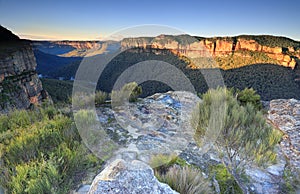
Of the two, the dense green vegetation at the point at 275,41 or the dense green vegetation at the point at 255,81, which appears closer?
the dense green vegetation at the point at 255,81

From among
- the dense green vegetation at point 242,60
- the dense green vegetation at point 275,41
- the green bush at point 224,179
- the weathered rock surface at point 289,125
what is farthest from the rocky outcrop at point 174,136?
the dense green vegetation at point 275,41

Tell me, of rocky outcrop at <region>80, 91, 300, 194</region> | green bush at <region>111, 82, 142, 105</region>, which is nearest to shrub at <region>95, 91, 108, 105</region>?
green bush at <region>111, 82, 142, 105</region>

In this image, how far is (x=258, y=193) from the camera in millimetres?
2422

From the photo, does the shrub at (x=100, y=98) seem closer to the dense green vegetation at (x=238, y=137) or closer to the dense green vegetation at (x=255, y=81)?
the dense green vegetation at (x=238, y=137)

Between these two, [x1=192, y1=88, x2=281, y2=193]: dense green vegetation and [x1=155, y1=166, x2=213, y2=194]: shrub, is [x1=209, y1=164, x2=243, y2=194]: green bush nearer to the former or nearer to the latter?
[x1=192, y1=88, x2=281, y2=193]: dense green vegetation

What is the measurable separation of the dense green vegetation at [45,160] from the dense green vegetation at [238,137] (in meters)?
1.77

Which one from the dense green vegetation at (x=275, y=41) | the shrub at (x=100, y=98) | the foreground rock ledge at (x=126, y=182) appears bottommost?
the shrub at (x=100, y=98)

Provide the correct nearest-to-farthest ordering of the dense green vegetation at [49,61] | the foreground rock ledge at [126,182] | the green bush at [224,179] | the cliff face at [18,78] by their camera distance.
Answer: the foreground rock ledge at [126,182], the green bush at [224,179], the cliff face at [18,78], the dense green vegetation at [49,61]

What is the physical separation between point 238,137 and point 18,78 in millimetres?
22377

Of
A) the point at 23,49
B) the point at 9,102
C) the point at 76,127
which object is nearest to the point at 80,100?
the point at 76,127

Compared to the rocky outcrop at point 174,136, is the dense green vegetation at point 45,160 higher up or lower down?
higher up

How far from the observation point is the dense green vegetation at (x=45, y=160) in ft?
6.36

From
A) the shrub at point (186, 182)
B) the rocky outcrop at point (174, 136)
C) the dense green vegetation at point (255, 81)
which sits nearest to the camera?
the shrub at point (186, 182)

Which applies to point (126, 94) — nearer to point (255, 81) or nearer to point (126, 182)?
point (126, 182)
